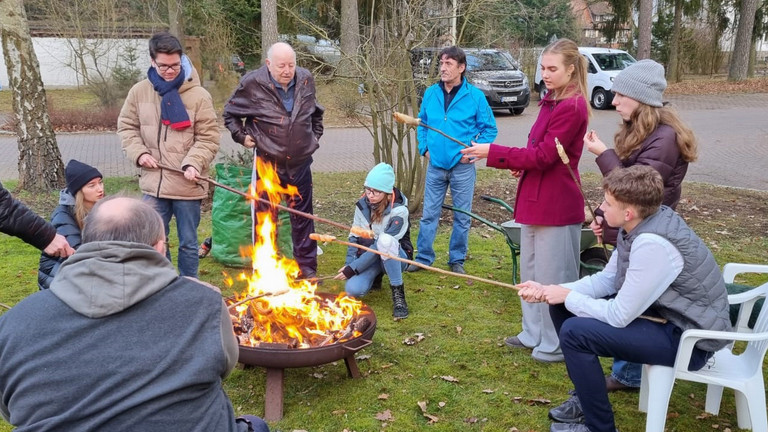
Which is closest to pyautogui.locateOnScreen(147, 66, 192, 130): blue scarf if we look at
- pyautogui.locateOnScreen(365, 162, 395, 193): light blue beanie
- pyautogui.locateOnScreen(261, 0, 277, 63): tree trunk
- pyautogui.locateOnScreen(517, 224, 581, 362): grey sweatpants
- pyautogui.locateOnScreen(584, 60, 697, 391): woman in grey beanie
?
pyautogui.locateOnScreen(365, 162, 395, 193): light blue beanie

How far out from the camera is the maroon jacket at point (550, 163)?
13.3ft

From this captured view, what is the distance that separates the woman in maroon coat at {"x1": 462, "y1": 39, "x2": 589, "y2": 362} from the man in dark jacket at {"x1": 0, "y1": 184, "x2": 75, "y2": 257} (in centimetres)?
260

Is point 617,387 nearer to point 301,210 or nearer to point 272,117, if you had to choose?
point 301,210

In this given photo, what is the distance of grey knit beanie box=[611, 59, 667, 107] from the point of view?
12.4 feet

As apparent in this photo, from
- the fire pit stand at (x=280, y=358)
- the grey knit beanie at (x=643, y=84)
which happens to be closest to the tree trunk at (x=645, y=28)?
the grey knit beanie at (x=643, y=84)

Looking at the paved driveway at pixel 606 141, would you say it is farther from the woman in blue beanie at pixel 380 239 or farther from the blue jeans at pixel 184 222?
the woman in blue beanie at pixel 380 239

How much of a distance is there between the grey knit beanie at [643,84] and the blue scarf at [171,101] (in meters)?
3.07

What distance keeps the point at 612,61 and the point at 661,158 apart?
1781cm

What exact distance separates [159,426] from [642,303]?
2.25 m

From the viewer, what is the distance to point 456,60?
600cm

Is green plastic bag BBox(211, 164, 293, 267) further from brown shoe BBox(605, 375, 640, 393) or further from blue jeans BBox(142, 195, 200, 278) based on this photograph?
brown shoe BBox(605, 375, 640, 393)

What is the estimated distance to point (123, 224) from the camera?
83.7 inches

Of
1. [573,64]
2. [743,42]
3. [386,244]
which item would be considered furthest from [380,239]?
[743,42]

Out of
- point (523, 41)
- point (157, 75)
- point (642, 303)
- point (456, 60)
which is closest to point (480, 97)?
point (456, 60)
